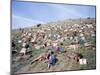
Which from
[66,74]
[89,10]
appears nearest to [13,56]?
[66,74]

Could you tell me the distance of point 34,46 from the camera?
234 centimetres

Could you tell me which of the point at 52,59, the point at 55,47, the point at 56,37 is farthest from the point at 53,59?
the point at 56,37

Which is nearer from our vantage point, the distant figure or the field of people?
the field of people

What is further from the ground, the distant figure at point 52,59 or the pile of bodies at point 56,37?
the pile of bodies at point 56,37

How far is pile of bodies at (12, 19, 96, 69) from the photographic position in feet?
7.51

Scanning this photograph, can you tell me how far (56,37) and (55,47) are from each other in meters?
0.13

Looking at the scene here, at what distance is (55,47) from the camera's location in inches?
95.6

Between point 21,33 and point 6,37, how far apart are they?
0.18 m

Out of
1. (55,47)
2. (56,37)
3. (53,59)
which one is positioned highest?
(56,37)

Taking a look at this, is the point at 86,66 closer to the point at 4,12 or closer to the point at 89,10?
the point at 89,10

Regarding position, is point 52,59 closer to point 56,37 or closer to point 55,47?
point 55,47

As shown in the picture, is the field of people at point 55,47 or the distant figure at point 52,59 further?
the distant figure at point 52,59

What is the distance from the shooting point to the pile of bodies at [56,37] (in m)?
2.29

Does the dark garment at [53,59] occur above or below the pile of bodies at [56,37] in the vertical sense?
below
